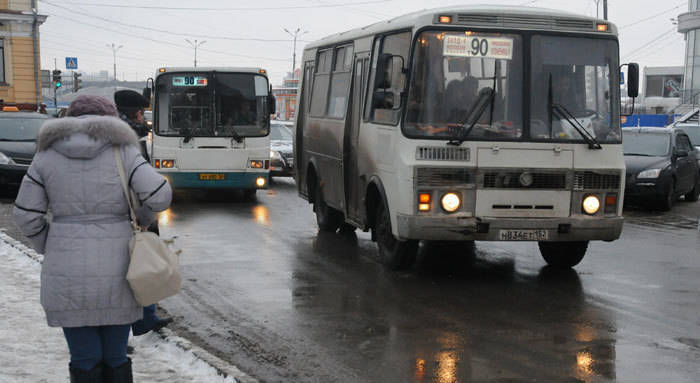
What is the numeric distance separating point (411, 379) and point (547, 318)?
7.89 feet

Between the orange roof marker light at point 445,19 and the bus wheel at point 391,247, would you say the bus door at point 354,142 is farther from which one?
the orange roof marker light at point 445,19

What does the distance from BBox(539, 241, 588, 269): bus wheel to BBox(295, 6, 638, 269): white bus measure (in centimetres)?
75

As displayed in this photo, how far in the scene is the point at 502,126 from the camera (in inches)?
376

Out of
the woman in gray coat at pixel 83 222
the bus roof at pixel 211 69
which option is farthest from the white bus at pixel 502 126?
the bus roof at pixel 211 69

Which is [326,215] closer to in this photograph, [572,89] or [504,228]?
[504,228]

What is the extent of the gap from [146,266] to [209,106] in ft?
46.7

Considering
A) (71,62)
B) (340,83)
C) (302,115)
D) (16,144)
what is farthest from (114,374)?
(71,62)

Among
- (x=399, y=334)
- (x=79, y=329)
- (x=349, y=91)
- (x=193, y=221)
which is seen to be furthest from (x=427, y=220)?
(x=193, y=221)

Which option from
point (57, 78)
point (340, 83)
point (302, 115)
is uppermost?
point (57, 78)

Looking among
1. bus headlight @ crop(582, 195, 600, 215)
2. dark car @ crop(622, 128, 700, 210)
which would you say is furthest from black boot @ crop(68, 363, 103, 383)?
dark car @ crop(622, 128, 700, 210)

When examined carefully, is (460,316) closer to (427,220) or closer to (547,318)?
(547,318)

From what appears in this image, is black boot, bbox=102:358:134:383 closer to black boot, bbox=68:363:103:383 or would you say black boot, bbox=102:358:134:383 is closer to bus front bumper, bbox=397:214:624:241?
black boot, bbox=68:363:103:383

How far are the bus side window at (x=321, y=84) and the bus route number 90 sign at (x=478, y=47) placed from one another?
13.1 ft

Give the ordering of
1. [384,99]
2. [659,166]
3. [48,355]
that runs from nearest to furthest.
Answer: [48,355] < [384,99] < [659,166]
